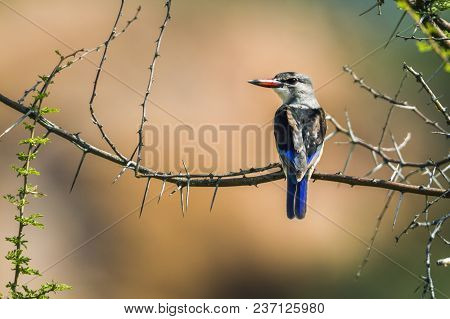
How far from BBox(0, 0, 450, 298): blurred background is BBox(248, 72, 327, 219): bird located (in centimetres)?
234

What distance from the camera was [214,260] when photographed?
8.12 metres

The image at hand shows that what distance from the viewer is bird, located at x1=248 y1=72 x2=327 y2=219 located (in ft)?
15.2

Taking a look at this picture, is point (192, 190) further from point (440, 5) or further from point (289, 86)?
point (440, 5)

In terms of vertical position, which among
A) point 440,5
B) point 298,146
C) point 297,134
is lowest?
point 440,5

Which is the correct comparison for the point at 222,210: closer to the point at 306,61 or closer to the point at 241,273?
the point at 241,273

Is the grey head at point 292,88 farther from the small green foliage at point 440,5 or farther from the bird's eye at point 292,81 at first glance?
the small green foliage at point 440,5

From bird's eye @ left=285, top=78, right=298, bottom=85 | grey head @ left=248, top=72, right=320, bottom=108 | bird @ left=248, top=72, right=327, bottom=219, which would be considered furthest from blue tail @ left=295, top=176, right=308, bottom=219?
bird's eye @ left=285, top=78, right=298, bottom=85

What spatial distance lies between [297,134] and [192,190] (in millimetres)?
3229

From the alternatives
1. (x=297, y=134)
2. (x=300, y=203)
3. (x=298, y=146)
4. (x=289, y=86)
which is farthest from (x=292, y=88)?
(x=300, y=203)

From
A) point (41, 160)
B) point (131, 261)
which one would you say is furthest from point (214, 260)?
point (41, 160)

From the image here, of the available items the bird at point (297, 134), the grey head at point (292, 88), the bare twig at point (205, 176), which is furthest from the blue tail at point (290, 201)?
the grey head at point (292, 88)

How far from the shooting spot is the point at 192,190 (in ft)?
27.0

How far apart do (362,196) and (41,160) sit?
15.9 feet

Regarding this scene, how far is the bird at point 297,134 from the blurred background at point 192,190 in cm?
234
